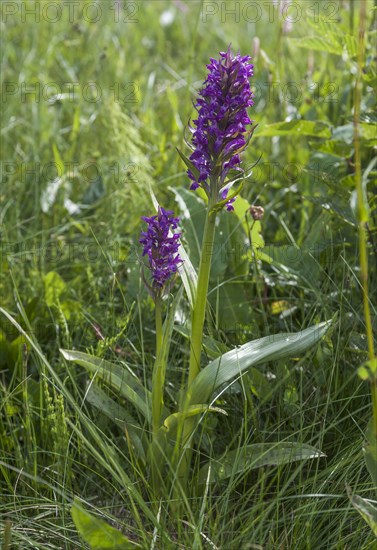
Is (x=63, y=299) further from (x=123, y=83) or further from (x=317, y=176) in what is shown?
(x=123, y=83)

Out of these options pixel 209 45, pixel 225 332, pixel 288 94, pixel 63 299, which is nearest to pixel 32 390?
pixel 63 299

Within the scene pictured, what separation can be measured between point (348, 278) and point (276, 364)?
42 cm

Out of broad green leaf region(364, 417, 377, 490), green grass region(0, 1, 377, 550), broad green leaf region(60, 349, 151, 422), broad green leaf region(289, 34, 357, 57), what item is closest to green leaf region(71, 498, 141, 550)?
green grass region(0, 1, 377, 550)

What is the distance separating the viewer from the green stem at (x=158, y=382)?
1.67 meters

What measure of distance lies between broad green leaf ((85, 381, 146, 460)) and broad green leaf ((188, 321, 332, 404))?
206 millimetres

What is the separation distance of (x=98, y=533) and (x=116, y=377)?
42 centimetres

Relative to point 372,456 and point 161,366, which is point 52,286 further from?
point 372,456

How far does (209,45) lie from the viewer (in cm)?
450

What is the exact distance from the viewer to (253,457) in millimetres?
1733

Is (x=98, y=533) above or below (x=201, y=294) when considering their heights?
below

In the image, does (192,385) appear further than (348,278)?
No

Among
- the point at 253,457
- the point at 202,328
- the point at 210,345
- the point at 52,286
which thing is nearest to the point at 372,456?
the point at 253,457

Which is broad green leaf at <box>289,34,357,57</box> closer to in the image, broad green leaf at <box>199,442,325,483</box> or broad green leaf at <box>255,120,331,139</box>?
broad green leaf at <box>255,120,331,139</box>

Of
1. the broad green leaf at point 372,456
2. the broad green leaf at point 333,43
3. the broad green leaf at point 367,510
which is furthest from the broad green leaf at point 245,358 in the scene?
the broad green leaf at point 333,43
